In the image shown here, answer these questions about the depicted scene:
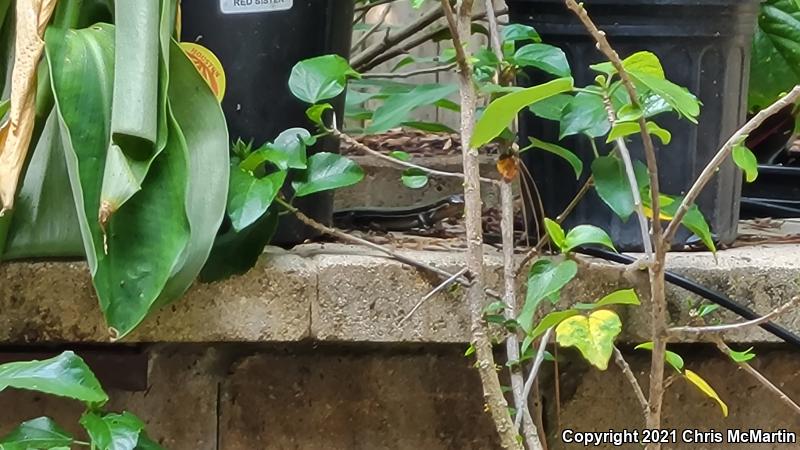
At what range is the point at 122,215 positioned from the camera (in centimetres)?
77

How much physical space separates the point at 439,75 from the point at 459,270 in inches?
45.5

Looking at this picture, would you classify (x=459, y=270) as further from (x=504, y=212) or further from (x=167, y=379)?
(x=167, y=379)

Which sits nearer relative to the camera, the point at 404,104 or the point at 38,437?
the point at 38,437

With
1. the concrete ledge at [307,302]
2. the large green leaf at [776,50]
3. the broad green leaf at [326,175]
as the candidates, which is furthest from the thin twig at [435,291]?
the large green leaf at [776,50]

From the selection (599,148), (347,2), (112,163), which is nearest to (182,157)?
(112,163)

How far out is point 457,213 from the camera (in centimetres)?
115

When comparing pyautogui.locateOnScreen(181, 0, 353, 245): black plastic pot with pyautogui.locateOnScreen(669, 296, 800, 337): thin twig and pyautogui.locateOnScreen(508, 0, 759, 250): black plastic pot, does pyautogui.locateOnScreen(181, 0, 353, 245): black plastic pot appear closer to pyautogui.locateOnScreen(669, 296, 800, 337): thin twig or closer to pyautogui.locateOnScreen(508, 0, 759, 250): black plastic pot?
pyautogui.locateOnScreen(508, 0, 759, 250): black plastic pot

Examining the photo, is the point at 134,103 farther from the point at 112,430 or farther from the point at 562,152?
the point at 562,152

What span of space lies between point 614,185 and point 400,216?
1.17 ft

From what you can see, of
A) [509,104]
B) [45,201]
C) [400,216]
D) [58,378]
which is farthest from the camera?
[400,216]

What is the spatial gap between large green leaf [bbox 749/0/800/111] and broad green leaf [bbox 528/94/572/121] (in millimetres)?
402

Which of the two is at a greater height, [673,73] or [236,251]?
[673,73]

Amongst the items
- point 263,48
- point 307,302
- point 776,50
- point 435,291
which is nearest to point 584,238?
point 435,291

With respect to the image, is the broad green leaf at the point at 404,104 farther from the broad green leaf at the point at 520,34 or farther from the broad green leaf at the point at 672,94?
the broad green leaf at the point at 672,94
